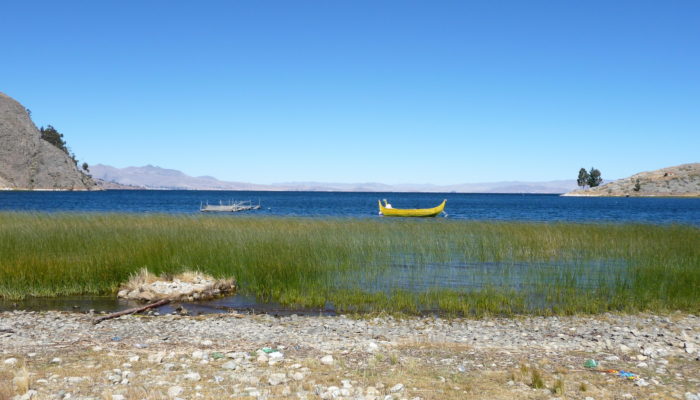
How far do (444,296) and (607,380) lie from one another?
7.98 m

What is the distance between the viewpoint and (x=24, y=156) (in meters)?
144

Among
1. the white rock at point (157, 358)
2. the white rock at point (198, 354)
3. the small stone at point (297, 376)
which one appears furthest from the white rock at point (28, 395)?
the small stone at point (297, 376)

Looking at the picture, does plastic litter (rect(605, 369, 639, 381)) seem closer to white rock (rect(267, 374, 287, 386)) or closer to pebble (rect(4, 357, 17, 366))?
white rock (rect(267, 374, 287, 386))

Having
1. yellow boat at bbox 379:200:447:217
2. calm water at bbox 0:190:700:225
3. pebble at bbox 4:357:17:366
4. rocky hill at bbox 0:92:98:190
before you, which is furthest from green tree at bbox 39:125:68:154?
pebble at bbox 4:357:17:366

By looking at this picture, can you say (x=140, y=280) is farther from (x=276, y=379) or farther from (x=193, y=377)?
(x=276, y=379)

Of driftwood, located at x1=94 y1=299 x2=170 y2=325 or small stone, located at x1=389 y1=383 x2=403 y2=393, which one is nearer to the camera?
small stone, located at x1=389 y1=383 x2=403 y2=393

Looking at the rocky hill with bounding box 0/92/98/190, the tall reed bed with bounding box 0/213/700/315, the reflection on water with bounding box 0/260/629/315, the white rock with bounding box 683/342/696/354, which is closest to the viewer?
the white rock with bounding box 683/342/696/354

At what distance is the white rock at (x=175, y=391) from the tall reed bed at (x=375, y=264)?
27.4 ft

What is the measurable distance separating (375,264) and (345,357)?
39.8ft

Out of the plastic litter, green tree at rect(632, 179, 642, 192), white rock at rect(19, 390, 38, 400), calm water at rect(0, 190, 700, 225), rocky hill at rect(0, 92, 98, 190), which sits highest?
rocky hill at rect(0, 92, 98, 190)

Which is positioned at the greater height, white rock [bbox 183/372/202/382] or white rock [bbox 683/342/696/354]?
white rock [bbox 183/372/202/382]

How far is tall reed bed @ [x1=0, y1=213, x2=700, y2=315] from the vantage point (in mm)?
16531

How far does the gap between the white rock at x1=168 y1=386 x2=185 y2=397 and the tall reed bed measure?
8.37m

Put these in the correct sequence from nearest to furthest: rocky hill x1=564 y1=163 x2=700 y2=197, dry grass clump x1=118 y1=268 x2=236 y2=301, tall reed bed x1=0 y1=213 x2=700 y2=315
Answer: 1. tall reed bed x1=0 y1=213 x2=700 y2=315
2. dry grass clump x1=118 y1=268 x2=236 y2=301
3. rocky hill x1=564 y1=163 x2=700 y2=197
